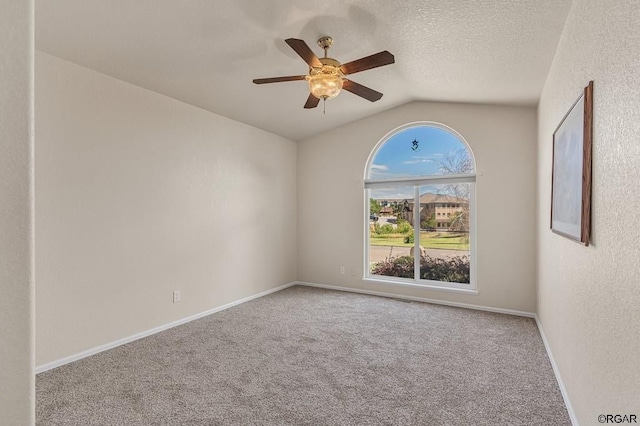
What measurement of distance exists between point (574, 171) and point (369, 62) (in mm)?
1510

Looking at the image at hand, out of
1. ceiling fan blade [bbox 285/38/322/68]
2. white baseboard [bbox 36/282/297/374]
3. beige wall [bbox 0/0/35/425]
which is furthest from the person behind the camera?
white baseboard [bbox 36/282/297/374]

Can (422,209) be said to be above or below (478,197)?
below

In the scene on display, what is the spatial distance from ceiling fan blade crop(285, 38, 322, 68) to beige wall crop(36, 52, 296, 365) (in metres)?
1.94

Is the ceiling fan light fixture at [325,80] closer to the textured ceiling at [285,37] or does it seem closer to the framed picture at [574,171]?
the textured ceiling at [285,37]

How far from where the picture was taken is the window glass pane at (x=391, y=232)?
4863 millimetres

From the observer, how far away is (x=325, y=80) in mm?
2539

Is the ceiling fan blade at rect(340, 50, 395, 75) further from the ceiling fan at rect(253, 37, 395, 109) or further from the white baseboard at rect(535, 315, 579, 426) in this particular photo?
the white baseboard at rect(535, 315, 579, 426)

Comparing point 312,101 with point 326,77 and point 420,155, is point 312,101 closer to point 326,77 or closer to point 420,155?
point 326,77

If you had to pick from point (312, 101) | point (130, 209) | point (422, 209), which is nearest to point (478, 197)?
point (422, 209)

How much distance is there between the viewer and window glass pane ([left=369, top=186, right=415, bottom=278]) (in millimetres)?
4863

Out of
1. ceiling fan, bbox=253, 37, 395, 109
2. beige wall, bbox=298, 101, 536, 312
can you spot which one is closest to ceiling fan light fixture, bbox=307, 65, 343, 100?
ceiling fan, bbox=253, 37, 395, 109

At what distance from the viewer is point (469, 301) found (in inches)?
169

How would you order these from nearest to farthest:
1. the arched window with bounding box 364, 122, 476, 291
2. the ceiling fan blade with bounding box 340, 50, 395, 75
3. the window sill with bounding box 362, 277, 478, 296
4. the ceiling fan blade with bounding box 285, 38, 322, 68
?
1. the ceiling fan blade with bounding box 285, 38, 322, 68
2. the ceiling fan blade with bounding box 340, 50, 395, 75
3. the window sill with bounding box 362, 277, 478, 296
4. the arched window with bounding box 364, 122, 476, 291

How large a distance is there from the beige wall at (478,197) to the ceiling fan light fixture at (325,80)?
7.99 feet
